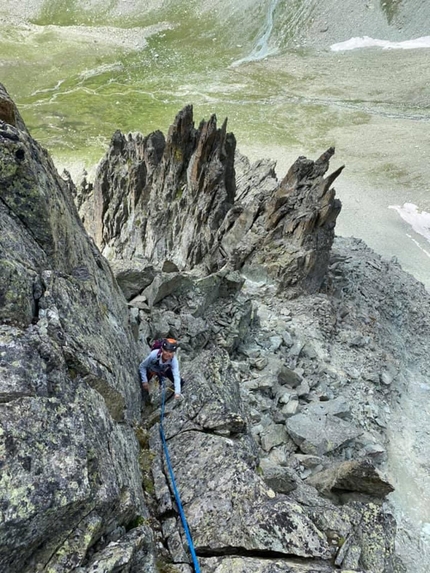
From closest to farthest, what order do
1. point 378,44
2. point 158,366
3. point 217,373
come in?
1. point 158,366
2. point 217,373
3. point 378,44

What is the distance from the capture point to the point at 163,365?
12.7 m

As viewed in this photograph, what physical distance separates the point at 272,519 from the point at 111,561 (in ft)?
11.7

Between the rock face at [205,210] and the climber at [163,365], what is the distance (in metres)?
17.9

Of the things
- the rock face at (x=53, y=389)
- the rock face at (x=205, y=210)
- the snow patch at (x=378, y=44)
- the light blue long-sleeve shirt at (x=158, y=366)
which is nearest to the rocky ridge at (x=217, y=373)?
the rock face at (x=53, y=389)

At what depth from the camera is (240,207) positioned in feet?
112

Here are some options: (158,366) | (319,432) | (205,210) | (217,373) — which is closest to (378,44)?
(205,210)

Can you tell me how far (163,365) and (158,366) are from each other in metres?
0.22

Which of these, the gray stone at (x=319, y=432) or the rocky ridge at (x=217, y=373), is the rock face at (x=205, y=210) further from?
the gray stone at (x=319, y=432)

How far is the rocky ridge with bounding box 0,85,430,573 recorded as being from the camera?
24.7 feet

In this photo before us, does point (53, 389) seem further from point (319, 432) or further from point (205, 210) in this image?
point (205, 210)

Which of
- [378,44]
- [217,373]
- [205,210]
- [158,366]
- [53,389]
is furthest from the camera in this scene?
[378,44]

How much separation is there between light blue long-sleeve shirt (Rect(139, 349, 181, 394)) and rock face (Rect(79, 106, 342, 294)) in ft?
59.1

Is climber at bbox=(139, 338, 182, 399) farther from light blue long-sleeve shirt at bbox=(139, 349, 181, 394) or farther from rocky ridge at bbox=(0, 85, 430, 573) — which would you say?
rocky ridge at bbox=(0, 85, 430, 573)

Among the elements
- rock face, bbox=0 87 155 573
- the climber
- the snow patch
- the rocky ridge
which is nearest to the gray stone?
the rocky ridge
